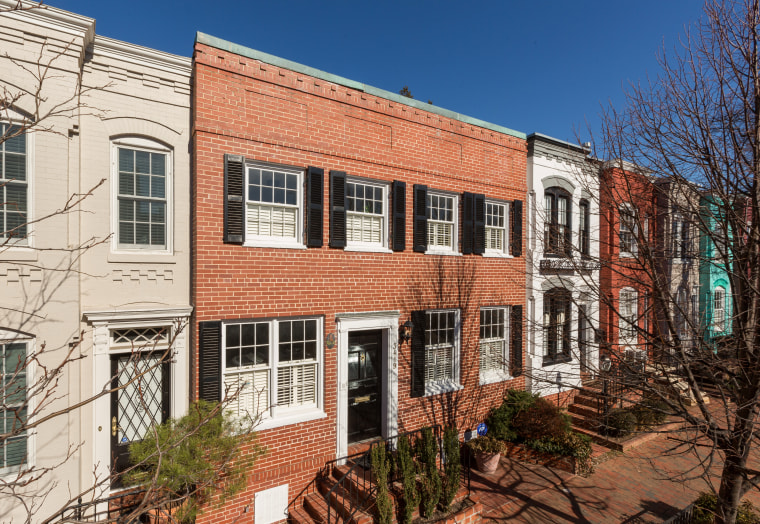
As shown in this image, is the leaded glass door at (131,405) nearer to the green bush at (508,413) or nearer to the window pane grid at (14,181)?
the window pane grid at (14,181)

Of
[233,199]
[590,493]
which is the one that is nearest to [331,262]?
[233,199]

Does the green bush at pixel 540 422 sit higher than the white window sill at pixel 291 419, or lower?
lower

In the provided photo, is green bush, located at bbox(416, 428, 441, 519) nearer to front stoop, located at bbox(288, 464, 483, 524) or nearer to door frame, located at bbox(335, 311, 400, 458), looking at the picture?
front stoop, located at bbox(288, 464, 483, 524)

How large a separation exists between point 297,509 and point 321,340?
3.10m

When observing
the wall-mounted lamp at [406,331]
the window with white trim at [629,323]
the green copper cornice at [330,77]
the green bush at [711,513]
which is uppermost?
the green copper cornice at [330,77]

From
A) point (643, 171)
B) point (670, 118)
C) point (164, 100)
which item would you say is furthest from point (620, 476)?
point (164, 100)

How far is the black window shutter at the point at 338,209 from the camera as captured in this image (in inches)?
332

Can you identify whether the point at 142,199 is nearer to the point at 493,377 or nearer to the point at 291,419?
the point at 291,419

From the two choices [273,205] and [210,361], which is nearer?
[210,361]

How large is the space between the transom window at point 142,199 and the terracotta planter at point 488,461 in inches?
305

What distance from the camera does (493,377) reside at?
1089cm

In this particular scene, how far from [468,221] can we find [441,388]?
412 cm

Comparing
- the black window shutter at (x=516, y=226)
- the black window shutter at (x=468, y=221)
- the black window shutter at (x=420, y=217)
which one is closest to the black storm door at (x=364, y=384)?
the black window shutter at (x=420, y=217)

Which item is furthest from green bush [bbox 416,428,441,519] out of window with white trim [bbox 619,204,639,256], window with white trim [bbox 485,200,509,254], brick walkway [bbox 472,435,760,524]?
window with white trim [bbox 485,200,509,254]
